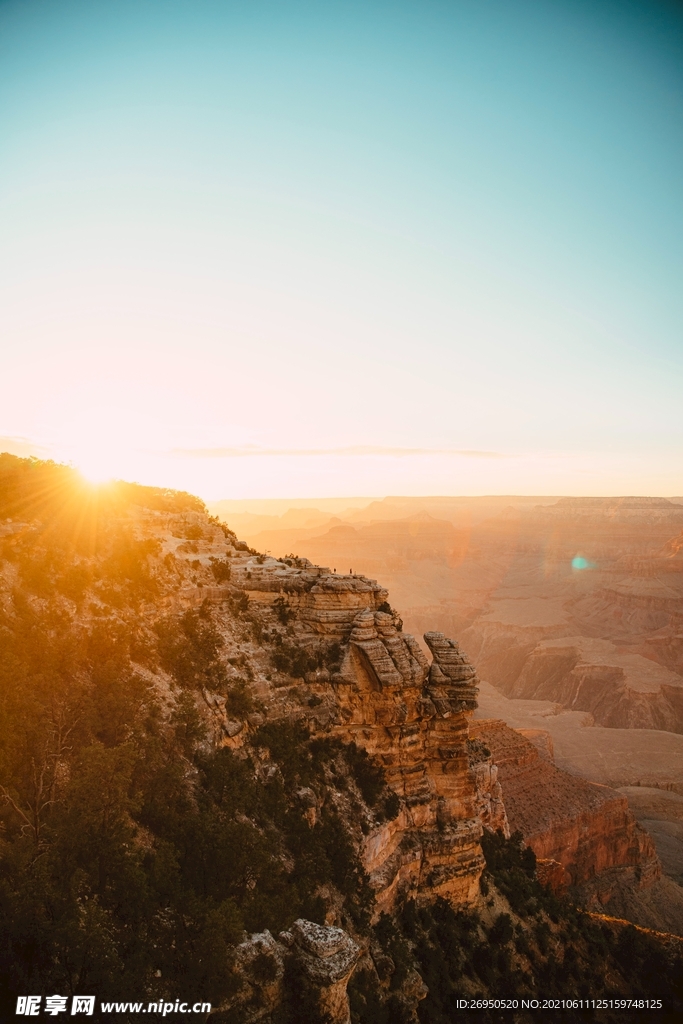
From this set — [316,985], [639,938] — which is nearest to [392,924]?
[316,985]

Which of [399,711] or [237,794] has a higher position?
[399,711]

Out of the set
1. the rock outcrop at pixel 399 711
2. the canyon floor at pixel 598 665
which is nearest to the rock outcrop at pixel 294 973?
the rock outcrop at pixel 399 711

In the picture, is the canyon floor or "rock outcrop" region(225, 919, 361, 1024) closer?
"rock outcrop" region(225, 919, 361, 1024)

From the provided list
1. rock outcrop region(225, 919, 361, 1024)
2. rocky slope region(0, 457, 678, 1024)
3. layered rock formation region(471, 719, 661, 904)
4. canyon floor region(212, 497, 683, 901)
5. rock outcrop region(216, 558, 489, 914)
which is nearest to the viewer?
rocky slope region(0, 457, 678, 1024)

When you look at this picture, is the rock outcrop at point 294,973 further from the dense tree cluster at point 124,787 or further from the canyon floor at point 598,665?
the canyon floor at point 598,665

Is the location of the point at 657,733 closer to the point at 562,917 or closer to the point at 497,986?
the point at 562,917

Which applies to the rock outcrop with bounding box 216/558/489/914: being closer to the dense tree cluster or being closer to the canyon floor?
the dense tree cluster

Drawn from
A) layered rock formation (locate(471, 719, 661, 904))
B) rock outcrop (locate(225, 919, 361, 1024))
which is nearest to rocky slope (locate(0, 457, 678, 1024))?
rock outcrop (locate(225, 919, 361, 1024))

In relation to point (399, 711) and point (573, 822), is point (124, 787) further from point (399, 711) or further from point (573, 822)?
point (573, 822)

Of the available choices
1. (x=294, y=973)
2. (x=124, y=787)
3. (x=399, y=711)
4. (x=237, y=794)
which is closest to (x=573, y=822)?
(x=399, y=711)
